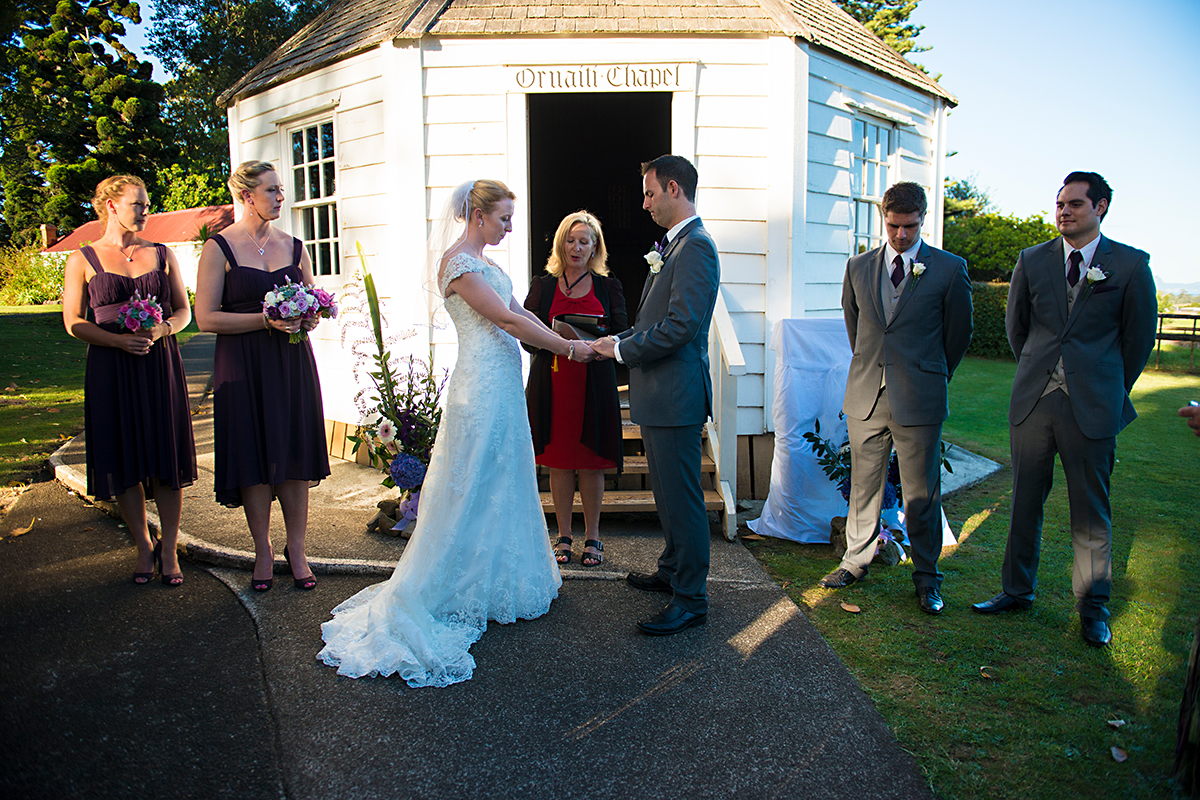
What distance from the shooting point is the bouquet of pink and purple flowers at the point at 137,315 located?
4002 mm

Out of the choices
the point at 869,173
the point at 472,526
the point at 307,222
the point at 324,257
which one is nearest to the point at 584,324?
the point at 472,526

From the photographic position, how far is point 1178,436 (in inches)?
363

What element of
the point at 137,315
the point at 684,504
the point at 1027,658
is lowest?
the point at 1027,658

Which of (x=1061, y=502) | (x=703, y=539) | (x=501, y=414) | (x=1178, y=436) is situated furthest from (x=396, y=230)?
(x=1178, y=436)

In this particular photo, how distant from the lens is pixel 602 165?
35.8 ft

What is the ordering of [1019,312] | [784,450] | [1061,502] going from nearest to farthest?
1. [1019,312]
2. [784,450]
3. [1061,502]

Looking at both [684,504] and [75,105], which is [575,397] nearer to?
[684,504]

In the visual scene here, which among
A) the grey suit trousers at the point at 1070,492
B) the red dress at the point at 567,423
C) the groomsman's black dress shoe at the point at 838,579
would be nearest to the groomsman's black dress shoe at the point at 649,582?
the red dress at the point at 567,423

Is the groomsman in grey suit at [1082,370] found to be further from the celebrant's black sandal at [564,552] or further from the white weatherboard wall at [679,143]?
the white weatherboard wall at [679,143]

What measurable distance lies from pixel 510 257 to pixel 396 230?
111cm

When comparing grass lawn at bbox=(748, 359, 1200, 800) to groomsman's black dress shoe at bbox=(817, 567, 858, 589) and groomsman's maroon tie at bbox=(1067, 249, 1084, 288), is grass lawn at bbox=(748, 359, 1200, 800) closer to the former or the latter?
groomsman's black dress shoe at bbox=(817, 567, 858, 589)

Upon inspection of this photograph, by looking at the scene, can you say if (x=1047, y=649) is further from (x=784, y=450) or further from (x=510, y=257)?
(x=510, y=257)

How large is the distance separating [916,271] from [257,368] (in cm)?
367

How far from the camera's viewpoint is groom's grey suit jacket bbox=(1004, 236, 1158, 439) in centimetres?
362
